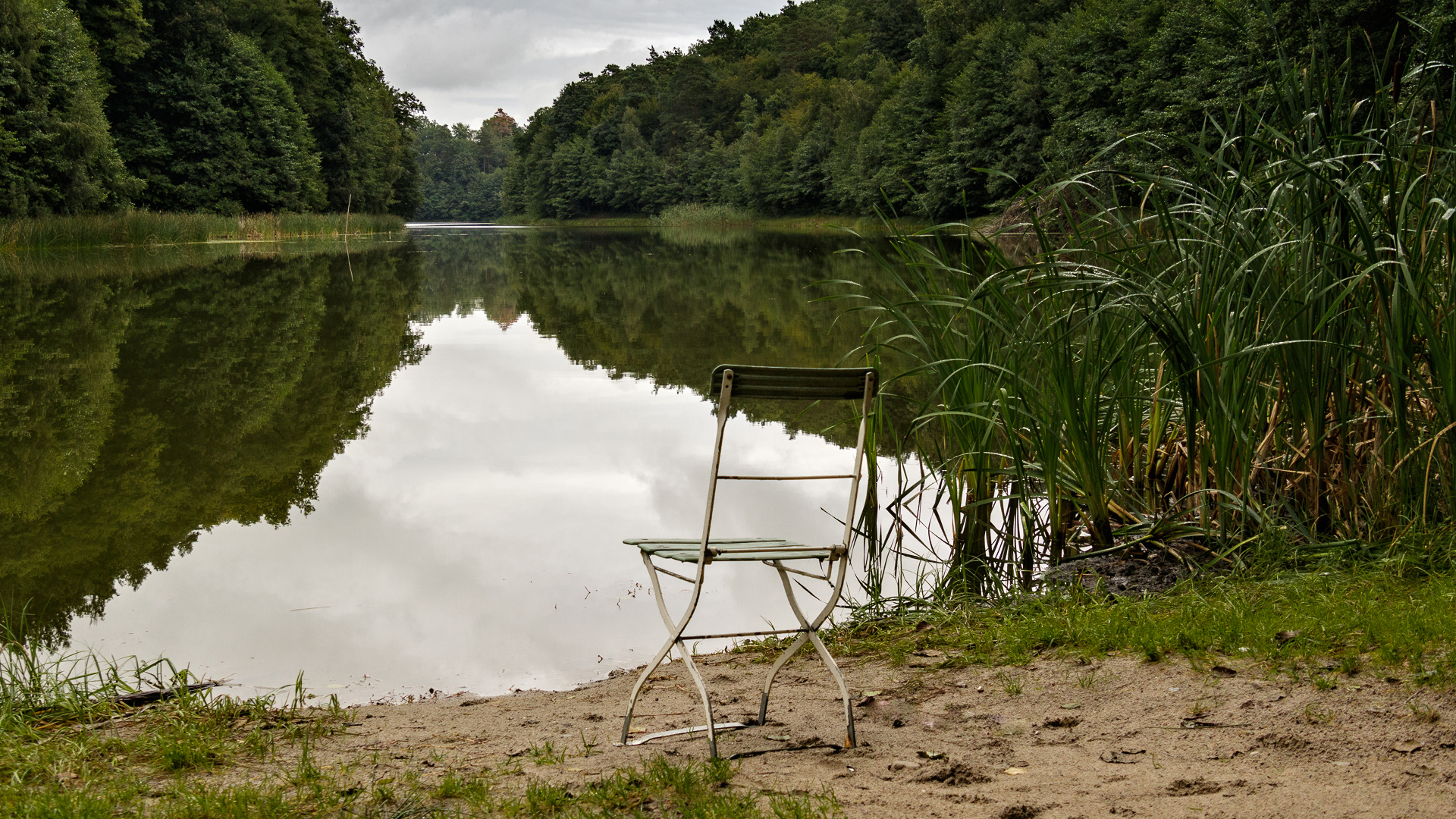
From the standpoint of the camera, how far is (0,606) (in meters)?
4.01

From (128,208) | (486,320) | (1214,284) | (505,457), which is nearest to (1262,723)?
(1214,284)

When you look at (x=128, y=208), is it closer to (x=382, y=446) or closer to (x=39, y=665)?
(x=382, y=446)

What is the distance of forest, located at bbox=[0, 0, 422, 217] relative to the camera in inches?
1094

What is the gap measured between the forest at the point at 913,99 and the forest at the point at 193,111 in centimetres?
2175

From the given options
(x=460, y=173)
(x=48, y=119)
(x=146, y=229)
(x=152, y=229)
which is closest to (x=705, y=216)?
(x=152, y=229)

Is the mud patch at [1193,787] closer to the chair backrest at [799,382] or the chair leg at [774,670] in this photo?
the chair leg at [774,670]

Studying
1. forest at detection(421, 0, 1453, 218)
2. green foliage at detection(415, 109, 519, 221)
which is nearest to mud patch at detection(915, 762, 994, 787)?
forest at detection(421, 0, 1453, 218)

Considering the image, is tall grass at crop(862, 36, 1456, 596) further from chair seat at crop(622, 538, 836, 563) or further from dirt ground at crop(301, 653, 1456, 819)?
chair seat at crop(622, 538, 836, 563)

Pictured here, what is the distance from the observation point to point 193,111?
3991 cm

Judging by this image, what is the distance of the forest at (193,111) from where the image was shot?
27.8m

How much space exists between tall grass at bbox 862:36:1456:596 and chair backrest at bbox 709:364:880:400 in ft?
3.92

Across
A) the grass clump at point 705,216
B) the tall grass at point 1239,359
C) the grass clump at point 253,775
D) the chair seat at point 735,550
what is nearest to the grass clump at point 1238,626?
the tall grass at point 1239,359

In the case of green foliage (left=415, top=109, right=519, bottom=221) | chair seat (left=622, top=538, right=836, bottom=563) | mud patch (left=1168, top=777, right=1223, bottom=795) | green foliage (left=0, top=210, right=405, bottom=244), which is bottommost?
mud patch (left=1168, top=777, right=1223, bottom=795)

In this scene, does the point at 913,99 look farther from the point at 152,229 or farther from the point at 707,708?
the point at 707,708
